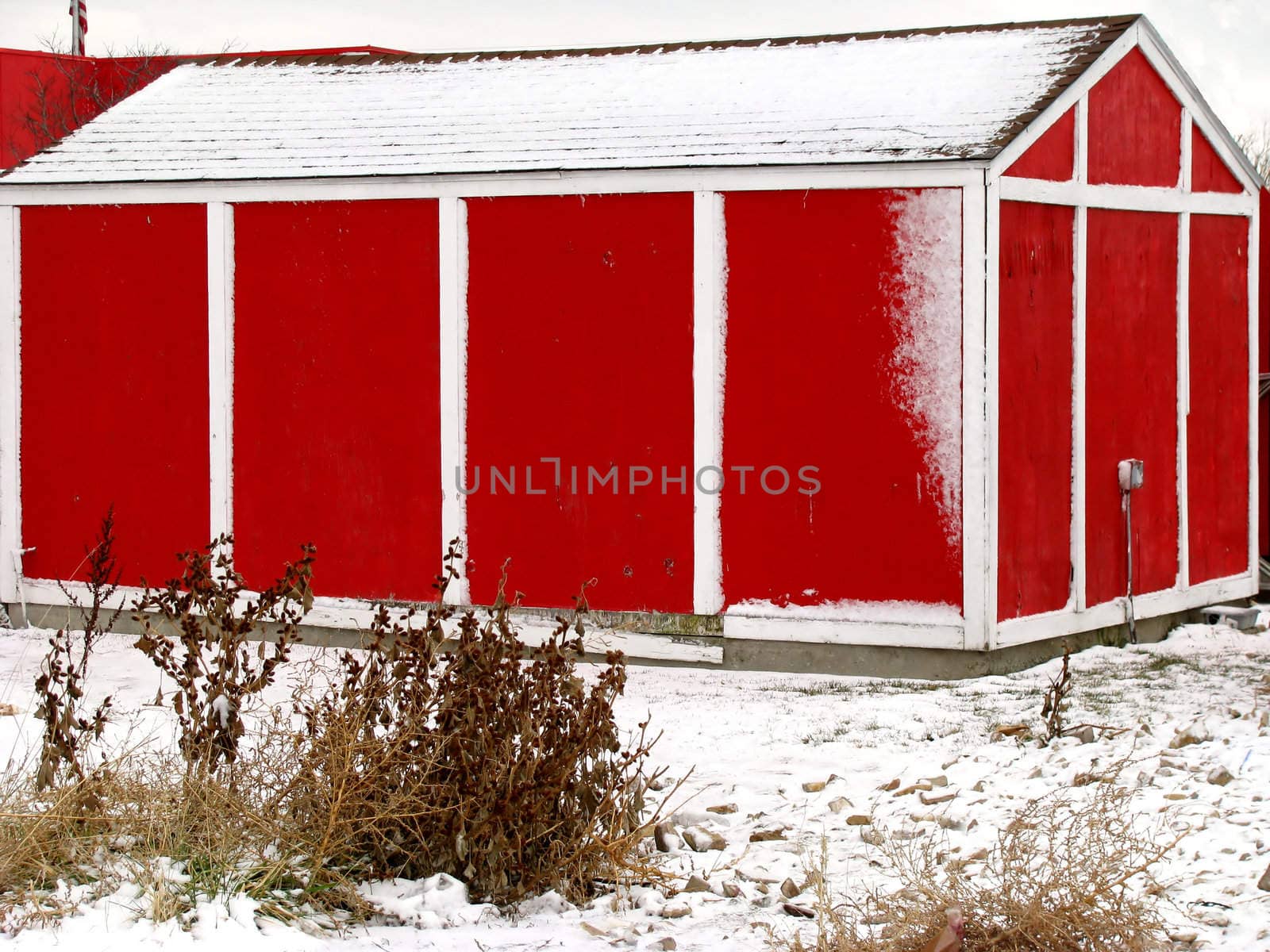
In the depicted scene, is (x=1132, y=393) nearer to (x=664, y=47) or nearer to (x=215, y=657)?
(x=664, y=47)

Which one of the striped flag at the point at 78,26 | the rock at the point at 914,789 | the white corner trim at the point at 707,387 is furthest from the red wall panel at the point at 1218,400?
the striped flag at the point at 78,26

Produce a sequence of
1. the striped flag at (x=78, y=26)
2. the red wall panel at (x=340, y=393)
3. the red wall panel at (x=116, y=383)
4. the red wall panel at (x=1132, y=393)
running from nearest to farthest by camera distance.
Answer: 1. the red wall panel at (x=1132, y=393)
2. the red wall panel at (x=340, y=393)
3. the red wall panel at (x=116, y=383)
4. the striped flag at (x=78, y=26)

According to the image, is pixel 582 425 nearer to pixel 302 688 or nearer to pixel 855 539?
pixel 855 539

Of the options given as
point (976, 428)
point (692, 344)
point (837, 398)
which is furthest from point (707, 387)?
point (976, 428)

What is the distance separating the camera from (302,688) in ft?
18.0

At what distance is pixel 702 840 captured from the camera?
6000 millimetres

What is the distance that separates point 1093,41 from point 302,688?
276 inches

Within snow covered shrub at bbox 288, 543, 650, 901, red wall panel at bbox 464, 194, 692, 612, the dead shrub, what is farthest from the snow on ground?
red wall panel at bbox 464, 194, 692, 612

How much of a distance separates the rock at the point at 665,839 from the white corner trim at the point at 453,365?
4121 mm

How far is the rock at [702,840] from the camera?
5.97 m

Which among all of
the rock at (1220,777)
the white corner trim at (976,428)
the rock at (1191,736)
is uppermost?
the white corner trim at (976,428)

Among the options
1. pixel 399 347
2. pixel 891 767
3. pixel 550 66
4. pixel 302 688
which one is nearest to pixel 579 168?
pixel 399 347

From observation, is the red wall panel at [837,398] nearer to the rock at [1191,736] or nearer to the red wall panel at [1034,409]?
the red wall panel at [1034,409]

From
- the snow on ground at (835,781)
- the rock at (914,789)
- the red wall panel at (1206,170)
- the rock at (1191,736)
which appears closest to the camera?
the snow on ground at (835,781)
